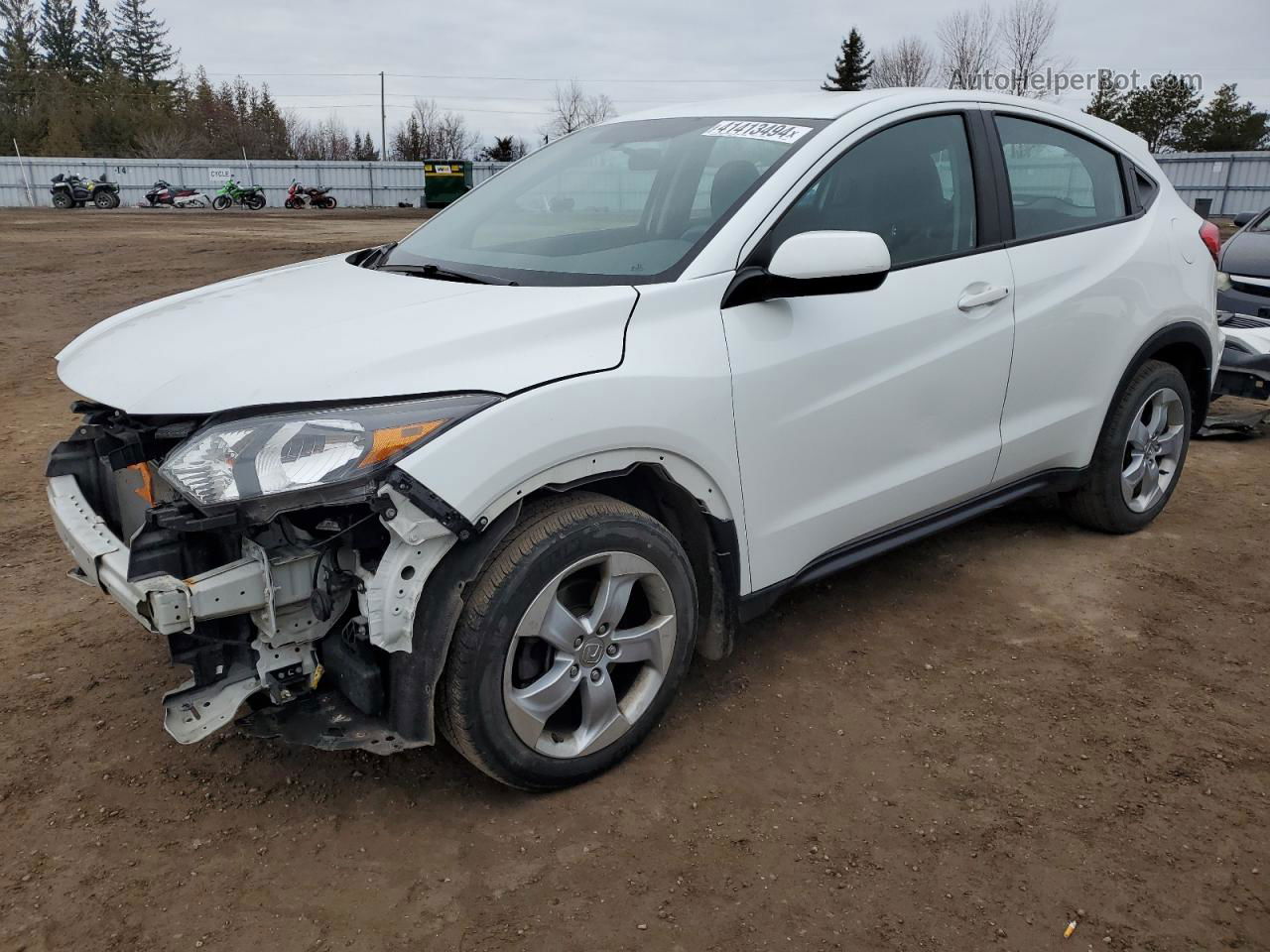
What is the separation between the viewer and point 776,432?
280 cm

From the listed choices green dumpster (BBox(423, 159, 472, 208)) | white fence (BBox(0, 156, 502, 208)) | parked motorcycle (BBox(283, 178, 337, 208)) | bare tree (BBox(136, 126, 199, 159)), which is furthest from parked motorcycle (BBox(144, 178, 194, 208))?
bare tree (BBox(136, 126, 199, 159))

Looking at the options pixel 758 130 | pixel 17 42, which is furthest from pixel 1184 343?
pixel 17 42

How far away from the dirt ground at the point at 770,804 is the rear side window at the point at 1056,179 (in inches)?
57.1

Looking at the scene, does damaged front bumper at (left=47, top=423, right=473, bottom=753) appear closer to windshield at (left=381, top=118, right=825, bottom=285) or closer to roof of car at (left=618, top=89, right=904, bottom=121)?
windshield at (left=381, top=118, right=825, bottom=285)

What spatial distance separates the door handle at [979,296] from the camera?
10.7 feet

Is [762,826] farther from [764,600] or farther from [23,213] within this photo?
[23,213]

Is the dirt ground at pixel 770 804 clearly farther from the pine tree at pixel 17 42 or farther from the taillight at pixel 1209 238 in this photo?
the pine tree at pixel 17 42

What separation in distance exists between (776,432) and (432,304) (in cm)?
101

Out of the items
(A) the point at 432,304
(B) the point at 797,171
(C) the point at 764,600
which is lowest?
(C) the point at 764,600

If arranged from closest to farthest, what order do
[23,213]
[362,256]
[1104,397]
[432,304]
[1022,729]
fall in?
[432,304] < [1022,729] < [362,256] < [1104,397] < [23,213]

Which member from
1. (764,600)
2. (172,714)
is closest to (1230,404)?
(764,600)

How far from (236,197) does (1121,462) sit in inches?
1348

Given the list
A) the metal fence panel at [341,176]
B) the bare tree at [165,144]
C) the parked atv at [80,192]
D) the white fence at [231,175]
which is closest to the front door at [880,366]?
the metal fence panel at [341,176]

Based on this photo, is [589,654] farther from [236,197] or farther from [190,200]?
[190,200]
